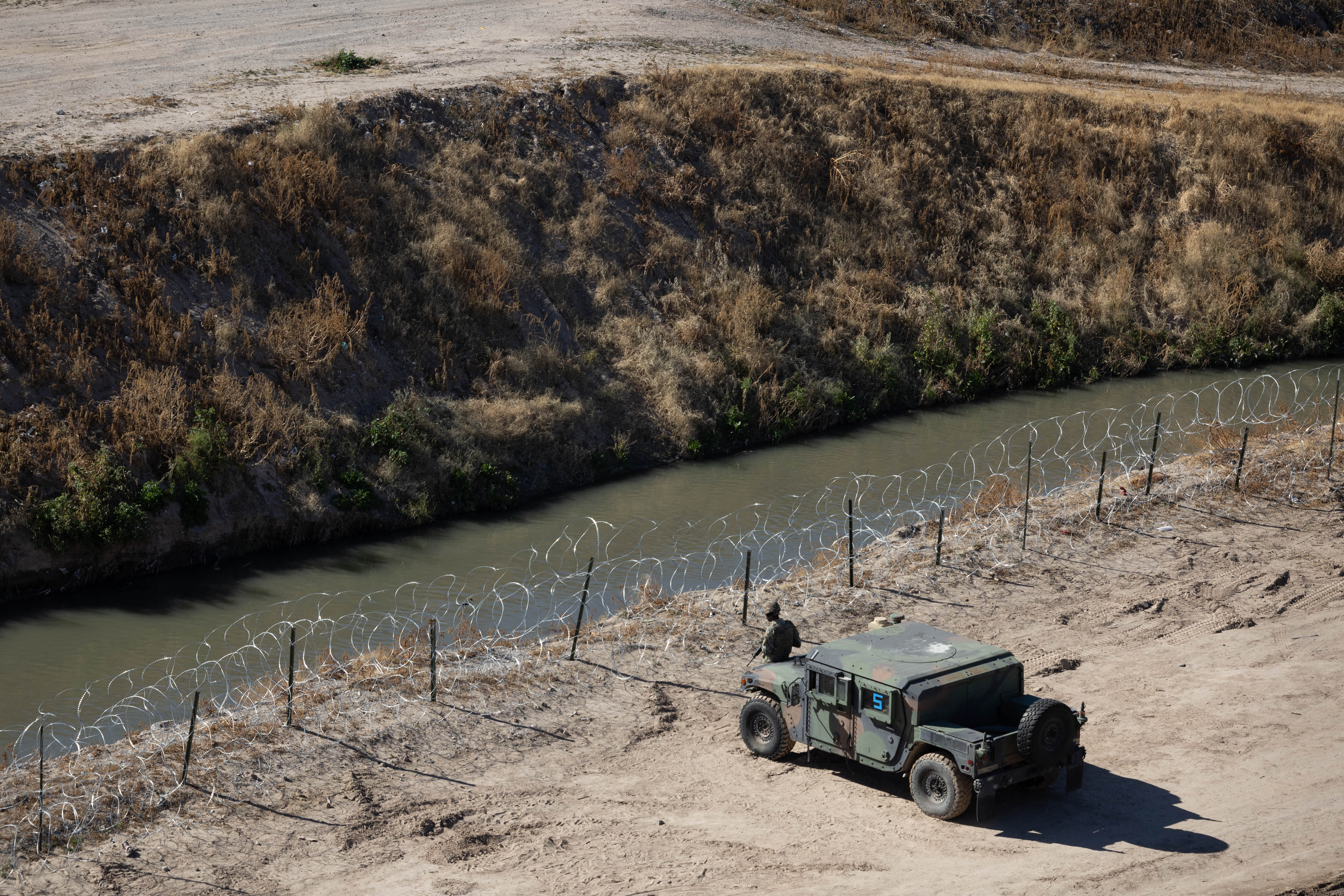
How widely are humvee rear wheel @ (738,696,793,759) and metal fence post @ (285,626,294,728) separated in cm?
488

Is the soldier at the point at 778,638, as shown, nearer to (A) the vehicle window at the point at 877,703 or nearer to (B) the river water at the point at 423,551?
(A) the vehicle window at the point at 877,703

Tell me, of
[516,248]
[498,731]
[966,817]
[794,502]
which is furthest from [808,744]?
[516,248]

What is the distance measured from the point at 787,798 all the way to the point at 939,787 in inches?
63.2

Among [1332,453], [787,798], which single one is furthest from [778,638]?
[1332,453]

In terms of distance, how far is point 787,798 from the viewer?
1221 centimetres

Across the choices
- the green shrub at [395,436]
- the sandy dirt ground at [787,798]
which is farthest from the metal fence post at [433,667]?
the green shrub at [395,436]

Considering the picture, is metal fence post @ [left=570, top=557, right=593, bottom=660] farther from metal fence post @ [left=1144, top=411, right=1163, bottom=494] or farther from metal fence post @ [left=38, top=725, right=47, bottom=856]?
metal fence post @ [left=1144, top=411, right=1163, bottom=494]

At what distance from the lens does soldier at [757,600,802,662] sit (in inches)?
533

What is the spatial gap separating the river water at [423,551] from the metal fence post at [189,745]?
3.84 metres

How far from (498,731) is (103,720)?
5.13 m

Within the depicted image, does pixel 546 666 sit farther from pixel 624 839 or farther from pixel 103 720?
pixel 103 720

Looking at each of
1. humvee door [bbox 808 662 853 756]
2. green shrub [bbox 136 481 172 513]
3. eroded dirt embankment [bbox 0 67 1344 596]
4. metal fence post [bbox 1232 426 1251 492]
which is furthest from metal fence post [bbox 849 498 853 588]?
green shrub [bbox 136 481 172 513]

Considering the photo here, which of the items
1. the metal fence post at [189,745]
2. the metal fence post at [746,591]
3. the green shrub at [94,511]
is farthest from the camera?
the green shrub at [94,511]

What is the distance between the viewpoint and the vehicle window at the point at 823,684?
11977 mm
